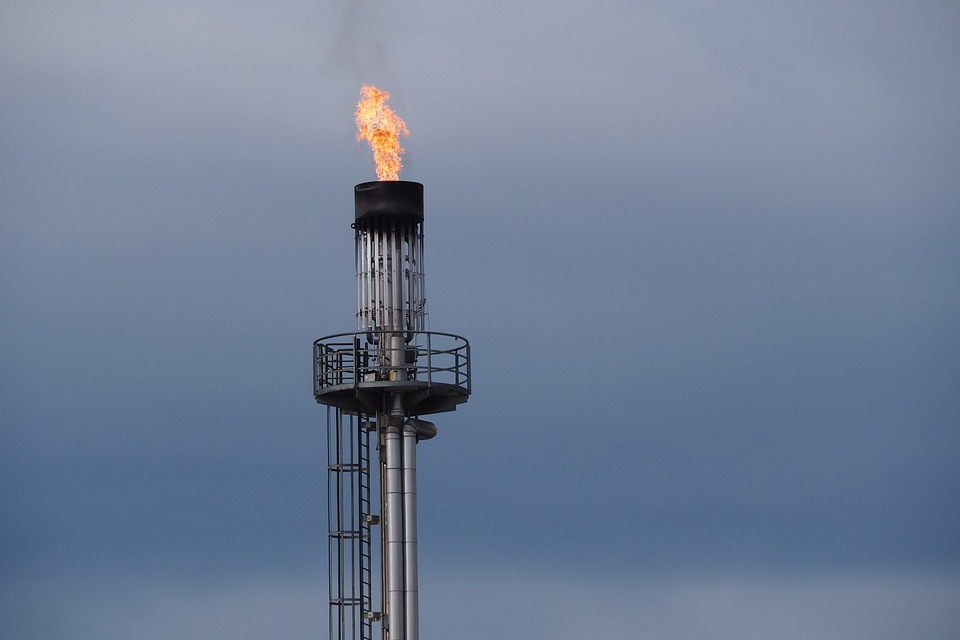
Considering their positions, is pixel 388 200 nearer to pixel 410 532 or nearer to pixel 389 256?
pixel 389 256

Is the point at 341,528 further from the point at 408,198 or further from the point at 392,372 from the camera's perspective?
the point at 408,198

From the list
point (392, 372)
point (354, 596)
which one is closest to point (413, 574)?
point (354, 596)

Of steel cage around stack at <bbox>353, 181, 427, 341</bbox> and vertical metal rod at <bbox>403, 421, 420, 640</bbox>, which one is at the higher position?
steel cage around stack at <bbox>353, 181, 427, 341</bbox>

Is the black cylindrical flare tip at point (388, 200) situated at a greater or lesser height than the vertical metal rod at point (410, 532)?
greater

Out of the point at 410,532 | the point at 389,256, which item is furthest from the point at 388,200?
the point at 410,532

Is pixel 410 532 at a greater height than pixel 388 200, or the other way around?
pixel 388 200

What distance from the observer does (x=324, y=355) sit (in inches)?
2721

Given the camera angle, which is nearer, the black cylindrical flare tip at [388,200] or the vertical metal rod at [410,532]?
the vertical metal rod at [410,532]

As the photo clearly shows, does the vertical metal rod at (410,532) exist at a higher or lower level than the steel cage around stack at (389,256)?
lower

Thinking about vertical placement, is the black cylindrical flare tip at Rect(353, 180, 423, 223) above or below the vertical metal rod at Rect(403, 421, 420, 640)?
above

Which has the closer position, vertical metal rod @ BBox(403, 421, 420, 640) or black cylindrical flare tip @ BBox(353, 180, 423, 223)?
vertical metal rod @ BBox(403, 421, 420, 640)

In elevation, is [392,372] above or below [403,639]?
above

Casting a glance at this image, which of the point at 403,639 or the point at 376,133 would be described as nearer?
the point at 403,639

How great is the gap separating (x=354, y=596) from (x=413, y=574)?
74.8 inches
